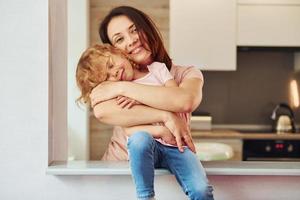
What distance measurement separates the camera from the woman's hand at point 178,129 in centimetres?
99

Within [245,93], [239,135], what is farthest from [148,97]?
[245,93]

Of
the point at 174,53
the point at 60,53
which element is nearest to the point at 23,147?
the point at 60,53

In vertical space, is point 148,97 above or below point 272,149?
above

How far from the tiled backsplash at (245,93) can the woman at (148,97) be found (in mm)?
1634

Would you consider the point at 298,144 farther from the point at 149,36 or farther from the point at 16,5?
the point at 16,5

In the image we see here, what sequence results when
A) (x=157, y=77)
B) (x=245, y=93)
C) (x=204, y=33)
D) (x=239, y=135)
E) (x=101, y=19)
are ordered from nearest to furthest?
1. (x=157, y=77)
2. (x=101, y=19)
3. (x=239, y=135)
4. (x=204, y=33)
5. (x=245, y=93)

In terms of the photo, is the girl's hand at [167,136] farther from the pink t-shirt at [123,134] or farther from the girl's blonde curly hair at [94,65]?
the girl's blonde curly hair at [94,65]

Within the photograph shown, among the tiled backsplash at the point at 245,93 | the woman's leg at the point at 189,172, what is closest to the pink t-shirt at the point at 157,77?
the woman's leg at the point at 189,172

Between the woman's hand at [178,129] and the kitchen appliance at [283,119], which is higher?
the woman's hand at [178,129]

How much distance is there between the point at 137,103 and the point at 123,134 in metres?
0.11

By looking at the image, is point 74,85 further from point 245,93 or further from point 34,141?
point 245,93

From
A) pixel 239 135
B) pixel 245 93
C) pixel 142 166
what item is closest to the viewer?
pixel 142 166

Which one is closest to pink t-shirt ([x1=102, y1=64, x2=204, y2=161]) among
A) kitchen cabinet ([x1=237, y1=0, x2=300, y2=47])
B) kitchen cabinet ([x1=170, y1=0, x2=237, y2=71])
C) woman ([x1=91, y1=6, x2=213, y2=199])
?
woman ([x1=91, y1=6, x2=213, y2=199])

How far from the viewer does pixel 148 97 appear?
99 centimetres
